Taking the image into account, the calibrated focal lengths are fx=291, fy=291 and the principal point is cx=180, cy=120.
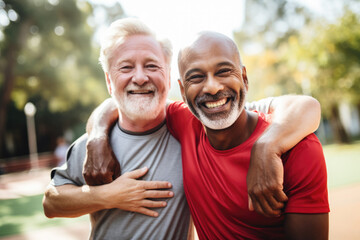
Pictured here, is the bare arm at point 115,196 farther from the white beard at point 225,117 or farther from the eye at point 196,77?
the eye at point 196,77

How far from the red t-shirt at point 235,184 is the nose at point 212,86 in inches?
15.9

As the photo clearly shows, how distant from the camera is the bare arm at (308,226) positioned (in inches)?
64.7

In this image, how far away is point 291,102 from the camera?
2.07m

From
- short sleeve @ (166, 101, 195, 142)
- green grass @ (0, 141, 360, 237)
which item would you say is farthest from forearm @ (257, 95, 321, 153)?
green grass @ (0, 141, 360, 237)

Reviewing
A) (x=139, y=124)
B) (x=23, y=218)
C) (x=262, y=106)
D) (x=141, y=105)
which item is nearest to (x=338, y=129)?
(x=23, y=218)

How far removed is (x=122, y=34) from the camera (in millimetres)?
2572

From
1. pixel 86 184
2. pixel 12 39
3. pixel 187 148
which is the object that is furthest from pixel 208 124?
pixel 12 39

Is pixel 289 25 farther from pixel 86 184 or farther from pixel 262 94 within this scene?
pixel 86 184

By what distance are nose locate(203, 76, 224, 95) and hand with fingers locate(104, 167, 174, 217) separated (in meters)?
0.83

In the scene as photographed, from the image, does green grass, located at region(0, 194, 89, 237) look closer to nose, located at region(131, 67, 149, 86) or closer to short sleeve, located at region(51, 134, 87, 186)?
short sleeve, located at region(51, 134, 87, 186)

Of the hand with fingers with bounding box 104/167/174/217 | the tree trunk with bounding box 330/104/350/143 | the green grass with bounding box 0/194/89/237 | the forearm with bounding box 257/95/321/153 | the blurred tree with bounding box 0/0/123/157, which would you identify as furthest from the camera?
the tree trunk with bounding box 330/104/350/143

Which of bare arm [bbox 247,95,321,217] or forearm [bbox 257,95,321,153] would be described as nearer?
bare arm [bbox 247,95,321,217]

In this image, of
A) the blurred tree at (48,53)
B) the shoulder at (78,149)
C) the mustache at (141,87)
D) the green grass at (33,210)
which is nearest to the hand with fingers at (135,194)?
the shoulder at (78,149)

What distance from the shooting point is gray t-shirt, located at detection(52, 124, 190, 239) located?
228cm
